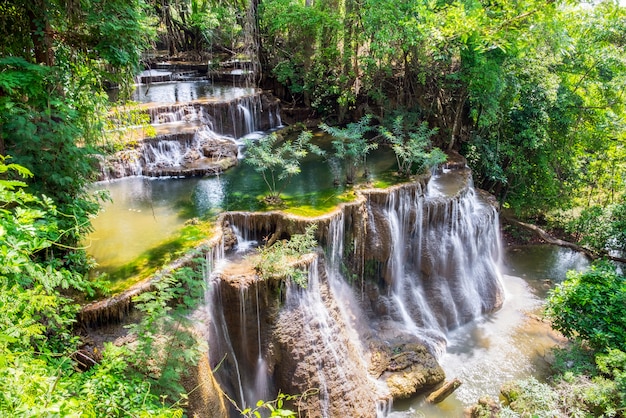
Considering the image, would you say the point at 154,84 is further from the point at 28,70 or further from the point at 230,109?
the point at 28,70

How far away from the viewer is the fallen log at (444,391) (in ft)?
27.7

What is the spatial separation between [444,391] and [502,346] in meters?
2.39

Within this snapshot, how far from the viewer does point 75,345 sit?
5.13m

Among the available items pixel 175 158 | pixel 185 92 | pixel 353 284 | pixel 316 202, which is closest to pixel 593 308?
pixel 353 284

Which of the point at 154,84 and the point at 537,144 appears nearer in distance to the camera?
the point at 537,144

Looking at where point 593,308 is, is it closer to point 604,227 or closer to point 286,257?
point 604,227

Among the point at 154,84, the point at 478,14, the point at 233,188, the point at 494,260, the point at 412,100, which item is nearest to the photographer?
the point at 478,14

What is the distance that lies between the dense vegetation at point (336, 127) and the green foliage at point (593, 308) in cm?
4

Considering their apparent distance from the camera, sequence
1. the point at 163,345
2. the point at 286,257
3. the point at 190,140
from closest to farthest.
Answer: the point at 163,345 < the point at 286,257 < the point at 190,140

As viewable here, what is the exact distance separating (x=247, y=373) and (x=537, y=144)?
1114 cm

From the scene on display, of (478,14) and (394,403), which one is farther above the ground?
(478,14)

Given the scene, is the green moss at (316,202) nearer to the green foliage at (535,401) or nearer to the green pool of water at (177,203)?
the green pool of water at (177,203)

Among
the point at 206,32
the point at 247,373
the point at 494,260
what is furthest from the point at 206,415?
the point at 206,32

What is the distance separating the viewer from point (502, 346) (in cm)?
1002
